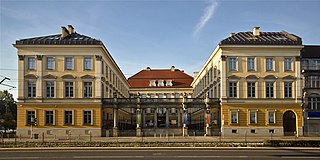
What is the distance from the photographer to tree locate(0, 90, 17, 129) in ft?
254

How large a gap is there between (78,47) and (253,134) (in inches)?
1109

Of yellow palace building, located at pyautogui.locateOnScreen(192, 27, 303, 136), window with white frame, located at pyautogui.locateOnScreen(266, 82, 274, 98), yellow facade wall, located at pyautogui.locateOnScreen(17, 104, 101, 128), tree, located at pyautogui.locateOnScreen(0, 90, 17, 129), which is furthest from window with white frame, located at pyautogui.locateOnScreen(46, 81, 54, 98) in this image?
window with white frame, located at pyautogui.locateOnScreen(266, 82, 274, 98)

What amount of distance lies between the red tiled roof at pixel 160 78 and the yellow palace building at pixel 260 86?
52.9 metres

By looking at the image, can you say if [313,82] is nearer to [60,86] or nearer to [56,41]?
[60,86]

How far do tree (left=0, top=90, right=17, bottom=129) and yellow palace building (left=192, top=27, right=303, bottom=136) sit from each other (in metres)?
45.6

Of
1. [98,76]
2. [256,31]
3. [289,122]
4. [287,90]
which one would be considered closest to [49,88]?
[98,76]

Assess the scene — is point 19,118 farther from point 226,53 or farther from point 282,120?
point 282,120

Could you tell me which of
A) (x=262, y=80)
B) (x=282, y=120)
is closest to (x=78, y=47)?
(x=262, y=80)

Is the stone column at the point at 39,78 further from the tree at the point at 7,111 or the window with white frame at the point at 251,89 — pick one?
the window with white frame at the point at 251,89

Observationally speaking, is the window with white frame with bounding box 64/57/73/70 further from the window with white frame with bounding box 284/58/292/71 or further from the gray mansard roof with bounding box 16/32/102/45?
the window with white frame with bounding box 284/58/292/71

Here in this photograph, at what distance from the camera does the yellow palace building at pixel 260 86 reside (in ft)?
181

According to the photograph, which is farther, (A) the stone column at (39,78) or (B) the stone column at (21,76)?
(A) the stone column at (39,78)

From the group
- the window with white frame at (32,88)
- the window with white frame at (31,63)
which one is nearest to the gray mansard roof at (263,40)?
the window with white frame at (31,63)

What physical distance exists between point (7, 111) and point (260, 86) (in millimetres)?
65367
